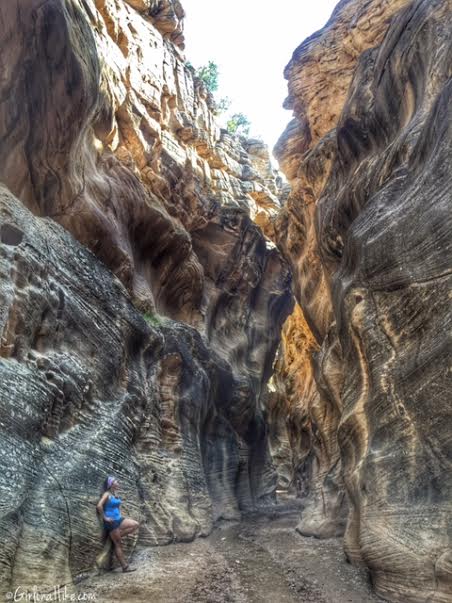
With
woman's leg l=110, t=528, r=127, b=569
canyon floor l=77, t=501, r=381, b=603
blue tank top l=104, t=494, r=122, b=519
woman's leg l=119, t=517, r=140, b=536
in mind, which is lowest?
canyon floor l=77, t=501, r=381, b=603

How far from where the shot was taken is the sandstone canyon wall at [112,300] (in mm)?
6492

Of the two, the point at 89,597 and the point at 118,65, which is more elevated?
the point at 118,65

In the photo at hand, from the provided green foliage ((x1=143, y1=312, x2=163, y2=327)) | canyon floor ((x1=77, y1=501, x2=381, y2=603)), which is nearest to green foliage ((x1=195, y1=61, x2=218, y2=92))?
green foliage ((x1=143, y1=312, x2=163, y2=327))

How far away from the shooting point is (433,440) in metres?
6.42

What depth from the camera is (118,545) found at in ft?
22.8

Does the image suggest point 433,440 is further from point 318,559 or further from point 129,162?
point 129,162

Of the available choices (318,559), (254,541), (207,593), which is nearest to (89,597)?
(207,593)

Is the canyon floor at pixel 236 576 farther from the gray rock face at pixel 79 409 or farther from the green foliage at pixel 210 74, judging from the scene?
the green foliage at pixel 210 74

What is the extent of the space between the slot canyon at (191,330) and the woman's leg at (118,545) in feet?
0.53

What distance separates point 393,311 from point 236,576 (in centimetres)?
497

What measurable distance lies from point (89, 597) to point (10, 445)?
2059 mm

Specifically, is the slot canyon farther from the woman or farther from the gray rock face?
the woman

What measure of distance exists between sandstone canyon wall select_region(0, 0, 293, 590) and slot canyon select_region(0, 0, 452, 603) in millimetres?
54

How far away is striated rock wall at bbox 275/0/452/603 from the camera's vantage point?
6.27 m
